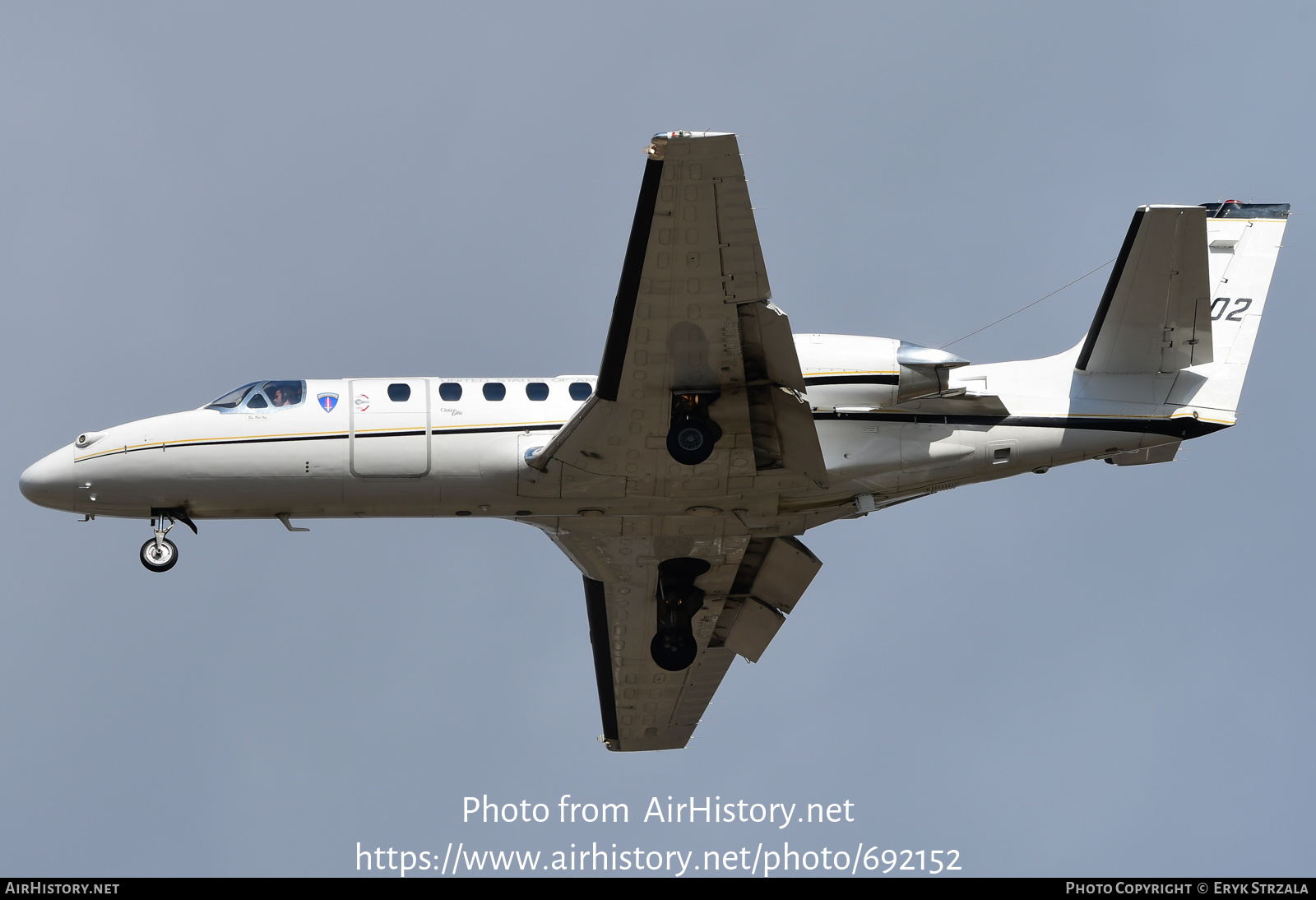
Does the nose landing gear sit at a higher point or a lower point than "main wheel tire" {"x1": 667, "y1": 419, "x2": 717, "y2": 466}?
lower

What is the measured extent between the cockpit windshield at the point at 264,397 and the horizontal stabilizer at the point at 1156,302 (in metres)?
13.4

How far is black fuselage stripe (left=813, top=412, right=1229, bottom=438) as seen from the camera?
85.3 feet

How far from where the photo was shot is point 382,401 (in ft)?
85.1

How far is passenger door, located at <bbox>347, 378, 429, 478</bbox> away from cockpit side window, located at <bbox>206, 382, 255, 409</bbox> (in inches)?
74.2

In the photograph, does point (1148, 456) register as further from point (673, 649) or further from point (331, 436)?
point (331, 436)

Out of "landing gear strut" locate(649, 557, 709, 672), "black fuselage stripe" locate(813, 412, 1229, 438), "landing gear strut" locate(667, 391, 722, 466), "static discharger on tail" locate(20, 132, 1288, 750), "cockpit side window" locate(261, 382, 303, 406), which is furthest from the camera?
"landing gear strut" locate(649, 557, 709, 672)

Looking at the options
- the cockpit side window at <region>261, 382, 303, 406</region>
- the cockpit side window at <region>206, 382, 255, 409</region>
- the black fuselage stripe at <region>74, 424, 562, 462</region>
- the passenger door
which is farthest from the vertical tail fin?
the cockpit side window at <region>206, 382, 255, 409</region>

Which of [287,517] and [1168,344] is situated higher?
[1168,344]

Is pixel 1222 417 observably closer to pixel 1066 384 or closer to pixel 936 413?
pixel 1066 384

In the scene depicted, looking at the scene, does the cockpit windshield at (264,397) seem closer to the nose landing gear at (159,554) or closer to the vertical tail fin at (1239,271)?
the nose landing gear at (159,554)

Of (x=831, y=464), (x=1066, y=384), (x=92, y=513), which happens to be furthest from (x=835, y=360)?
(x=92, y=513)

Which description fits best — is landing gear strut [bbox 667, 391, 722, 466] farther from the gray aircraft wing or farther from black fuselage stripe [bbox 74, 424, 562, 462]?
the gray aircraft wing

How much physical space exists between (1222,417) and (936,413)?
508cm
